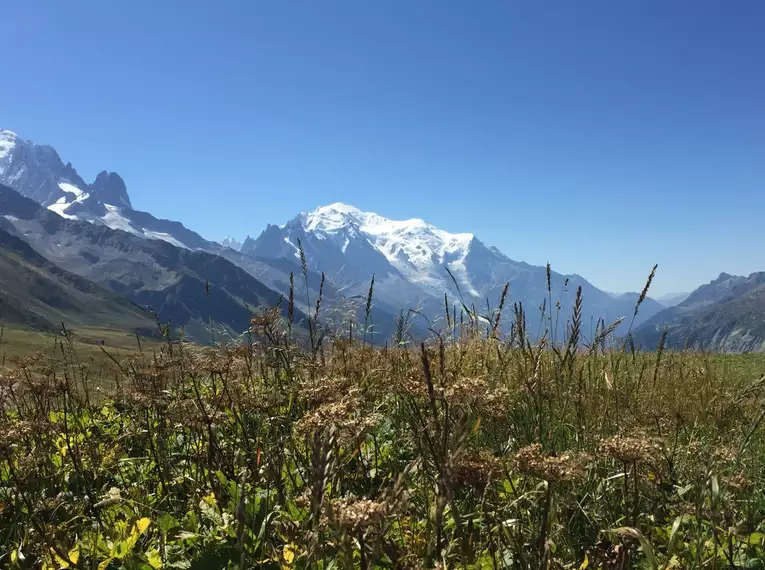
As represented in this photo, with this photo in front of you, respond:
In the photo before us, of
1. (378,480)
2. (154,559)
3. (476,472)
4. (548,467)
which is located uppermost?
(548,467)

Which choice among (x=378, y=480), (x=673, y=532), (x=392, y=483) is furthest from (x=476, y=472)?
(x=378, y=480)

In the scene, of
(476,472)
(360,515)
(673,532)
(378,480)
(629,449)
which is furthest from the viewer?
(378,480)

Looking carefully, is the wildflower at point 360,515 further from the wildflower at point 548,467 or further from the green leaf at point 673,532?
the green leaf at point 673,532

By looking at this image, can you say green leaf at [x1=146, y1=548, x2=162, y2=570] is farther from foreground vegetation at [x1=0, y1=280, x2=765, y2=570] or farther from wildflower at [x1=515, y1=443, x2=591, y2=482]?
wildflower at [x1=515, y1=443, x2=591, y2=482]

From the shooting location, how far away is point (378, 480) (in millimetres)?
4047

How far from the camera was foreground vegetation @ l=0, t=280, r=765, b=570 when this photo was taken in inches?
86.6

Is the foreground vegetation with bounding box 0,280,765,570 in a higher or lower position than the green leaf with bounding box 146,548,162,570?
higher

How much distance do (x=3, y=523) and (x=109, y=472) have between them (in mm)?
996

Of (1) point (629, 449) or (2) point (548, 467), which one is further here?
(1) point (629, 449)

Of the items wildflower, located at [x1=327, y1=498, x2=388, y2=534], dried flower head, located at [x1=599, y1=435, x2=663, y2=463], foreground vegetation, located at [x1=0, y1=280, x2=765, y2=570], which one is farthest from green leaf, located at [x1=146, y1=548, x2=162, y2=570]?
dried flower head, located at [x1=599, y1=435, x2=663, y2=463]

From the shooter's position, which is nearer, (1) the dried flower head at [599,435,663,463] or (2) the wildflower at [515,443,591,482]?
(2) the wildflower at [515,443,591,482]

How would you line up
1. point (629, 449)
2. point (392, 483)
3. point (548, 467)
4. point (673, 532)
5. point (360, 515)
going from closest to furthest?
point (360, 515) < point (673, 532) < point (548, 467) < point (629, 449) < point (392, 483)

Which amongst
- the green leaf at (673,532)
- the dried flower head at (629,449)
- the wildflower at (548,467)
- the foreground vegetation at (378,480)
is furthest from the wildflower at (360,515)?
the dried flower head at (629,449)

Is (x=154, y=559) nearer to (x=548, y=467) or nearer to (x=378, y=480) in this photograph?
(x=378, y=480)
